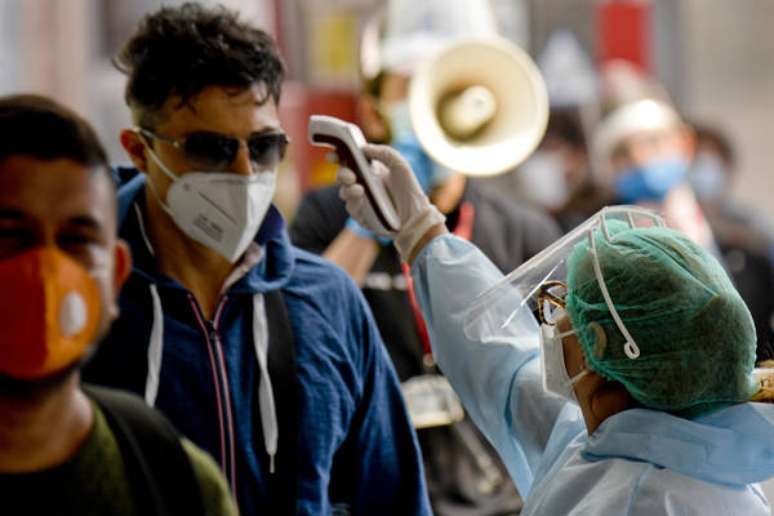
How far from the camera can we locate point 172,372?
244 cm

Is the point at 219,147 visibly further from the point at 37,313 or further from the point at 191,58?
the point at 37,313

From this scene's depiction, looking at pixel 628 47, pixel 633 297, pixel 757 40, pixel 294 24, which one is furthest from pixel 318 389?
pixel 757 40

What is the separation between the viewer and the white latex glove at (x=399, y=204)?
2.63 metres

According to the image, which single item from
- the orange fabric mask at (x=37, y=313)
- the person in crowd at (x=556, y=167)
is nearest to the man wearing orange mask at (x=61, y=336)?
the orange fabric mask at (x=37, y=313)

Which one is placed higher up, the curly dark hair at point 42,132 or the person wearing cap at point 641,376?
the curly dark hair at point 42,132

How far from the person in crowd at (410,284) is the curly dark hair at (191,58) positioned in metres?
1.07

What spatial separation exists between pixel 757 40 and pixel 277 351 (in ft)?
27.5

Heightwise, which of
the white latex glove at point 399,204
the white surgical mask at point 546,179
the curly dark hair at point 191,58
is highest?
the curly dark hair at point 191,58

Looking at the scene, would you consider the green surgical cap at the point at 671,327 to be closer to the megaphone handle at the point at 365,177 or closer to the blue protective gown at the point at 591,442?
the blue protective gown at the point at 591,442

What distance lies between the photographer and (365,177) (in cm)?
259

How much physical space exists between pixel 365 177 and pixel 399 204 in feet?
0.40

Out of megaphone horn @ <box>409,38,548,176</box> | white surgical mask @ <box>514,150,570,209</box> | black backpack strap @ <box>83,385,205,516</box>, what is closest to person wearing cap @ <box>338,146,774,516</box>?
black backpack strap @ <box>83,385,205,516</box>

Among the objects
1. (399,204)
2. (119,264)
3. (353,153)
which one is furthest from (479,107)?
(119,264)

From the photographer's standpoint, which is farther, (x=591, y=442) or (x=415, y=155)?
(x=415, y=155)
